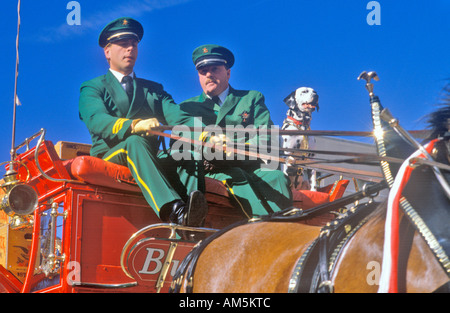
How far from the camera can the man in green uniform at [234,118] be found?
388 cm

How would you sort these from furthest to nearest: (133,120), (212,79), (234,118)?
(212,79) < (234,118) < (133,120)

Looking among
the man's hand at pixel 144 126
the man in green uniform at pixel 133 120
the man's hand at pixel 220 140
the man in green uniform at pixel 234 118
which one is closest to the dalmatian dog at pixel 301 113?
the man in green uniform at pixel 234 118

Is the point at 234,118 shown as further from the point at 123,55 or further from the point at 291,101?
the point at 291,101

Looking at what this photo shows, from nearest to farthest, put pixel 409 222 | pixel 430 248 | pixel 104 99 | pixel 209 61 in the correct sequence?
pixel 430 248 → pixel 409 222 → pixel 104 99 → pixel 209 61

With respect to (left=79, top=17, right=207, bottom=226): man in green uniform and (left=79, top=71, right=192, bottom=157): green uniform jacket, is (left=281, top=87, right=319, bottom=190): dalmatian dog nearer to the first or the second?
(left=79, top=71, right=192, bottom=157): green uniform jacket

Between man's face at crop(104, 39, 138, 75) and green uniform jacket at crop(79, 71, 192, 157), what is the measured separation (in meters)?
0.09

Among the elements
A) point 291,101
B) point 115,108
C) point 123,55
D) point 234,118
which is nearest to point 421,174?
point 234,118

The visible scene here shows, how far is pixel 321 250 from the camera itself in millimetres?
2053

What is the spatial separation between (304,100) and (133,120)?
9.59 ft

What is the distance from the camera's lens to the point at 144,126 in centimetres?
362

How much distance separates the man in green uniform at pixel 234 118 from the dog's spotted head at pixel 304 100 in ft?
5.58
